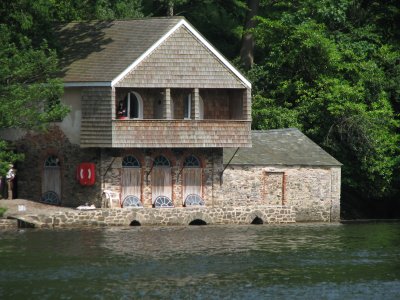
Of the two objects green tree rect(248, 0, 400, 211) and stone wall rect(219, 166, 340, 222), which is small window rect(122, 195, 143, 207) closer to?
stone wall rect(219, 166, 340, 222)

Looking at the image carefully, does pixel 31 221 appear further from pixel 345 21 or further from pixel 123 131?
pixel 345 21

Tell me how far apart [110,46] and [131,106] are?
268 centimetres

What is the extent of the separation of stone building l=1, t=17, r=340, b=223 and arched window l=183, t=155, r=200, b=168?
0.13ft

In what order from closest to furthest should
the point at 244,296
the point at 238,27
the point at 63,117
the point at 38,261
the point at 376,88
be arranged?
the point at 244,296 → the point at 38,261 → the point at 63,117 → the point at 376,88 → the point at 238,27

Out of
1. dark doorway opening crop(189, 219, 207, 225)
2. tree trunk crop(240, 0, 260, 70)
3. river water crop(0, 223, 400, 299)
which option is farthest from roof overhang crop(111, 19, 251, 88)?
tree trunk crop(240, 0, 260, 70)

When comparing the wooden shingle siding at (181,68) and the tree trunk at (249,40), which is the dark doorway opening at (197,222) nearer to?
the wooden shingle siding at (181,68)

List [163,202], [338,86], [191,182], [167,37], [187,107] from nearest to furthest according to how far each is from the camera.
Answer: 1. [167,37]
2. [163,202]
3. [191,182]
4. [187,107]
5. [338,86]

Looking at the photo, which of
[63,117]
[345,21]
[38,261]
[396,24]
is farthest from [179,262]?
[345,21]

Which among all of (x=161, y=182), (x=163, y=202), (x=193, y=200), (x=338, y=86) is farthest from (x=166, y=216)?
(x=338, y=86)

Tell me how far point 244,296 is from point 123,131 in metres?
18.6

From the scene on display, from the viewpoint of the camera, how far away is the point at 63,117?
55.6m

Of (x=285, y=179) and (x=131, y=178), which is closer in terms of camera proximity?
(x=131, y=178)

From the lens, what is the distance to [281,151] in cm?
5900

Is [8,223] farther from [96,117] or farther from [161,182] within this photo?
[161,182]
